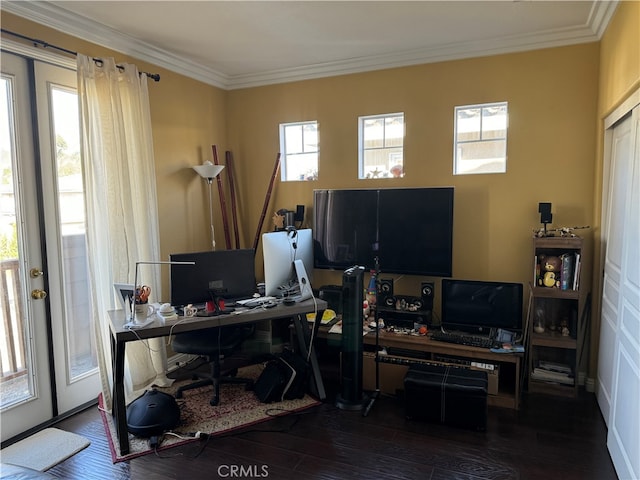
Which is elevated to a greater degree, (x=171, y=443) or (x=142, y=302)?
(x=142, y=302)

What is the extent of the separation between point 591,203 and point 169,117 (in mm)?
3558

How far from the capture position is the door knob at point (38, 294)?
2766mm

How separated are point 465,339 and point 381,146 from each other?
6.06 ft

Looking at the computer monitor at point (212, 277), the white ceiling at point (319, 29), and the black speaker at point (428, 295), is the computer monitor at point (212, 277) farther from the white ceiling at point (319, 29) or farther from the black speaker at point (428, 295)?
the white ceiling at point (319, 29)

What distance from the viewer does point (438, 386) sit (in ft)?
9.21

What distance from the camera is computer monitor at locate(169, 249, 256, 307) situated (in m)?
2.87

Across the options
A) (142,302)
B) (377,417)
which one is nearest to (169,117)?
(142,302)

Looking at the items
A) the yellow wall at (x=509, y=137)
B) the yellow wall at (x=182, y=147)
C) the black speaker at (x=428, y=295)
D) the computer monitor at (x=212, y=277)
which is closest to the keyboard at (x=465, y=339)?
the black speaker at (x=428, y=295)

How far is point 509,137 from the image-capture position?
11.2ft

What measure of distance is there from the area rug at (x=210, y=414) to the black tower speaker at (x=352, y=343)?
0.88 feet

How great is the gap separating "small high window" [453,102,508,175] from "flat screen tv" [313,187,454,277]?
0.38m

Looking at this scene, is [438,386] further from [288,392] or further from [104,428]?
[104,428]

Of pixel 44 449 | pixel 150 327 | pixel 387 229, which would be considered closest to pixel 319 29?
pixel 387 229

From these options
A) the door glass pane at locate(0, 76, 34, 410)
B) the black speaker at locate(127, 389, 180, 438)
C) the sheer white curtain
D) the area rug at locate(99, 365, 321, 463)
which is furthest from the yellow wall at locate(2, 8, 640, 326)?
the black speaker at locate(127, 389, 180, 438)
